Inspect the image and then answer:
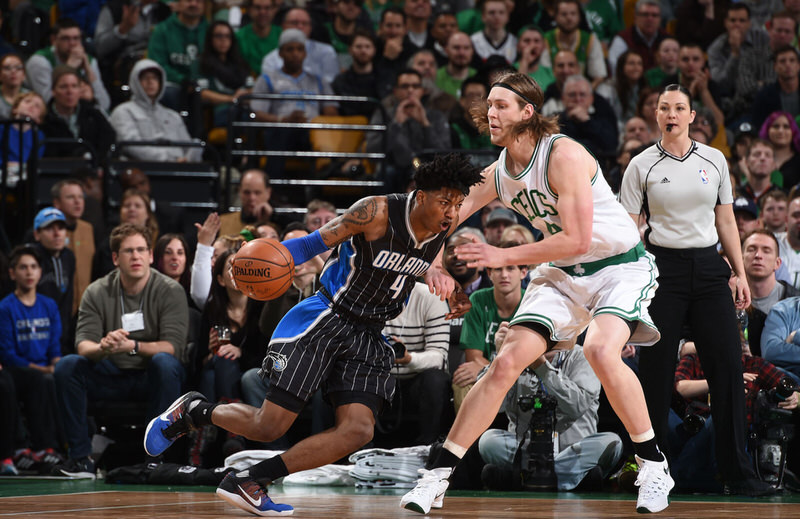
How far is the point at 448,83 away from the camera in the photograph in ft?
35.0

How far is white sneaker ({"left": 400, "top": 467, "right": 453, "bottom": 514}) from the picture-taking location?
418cm

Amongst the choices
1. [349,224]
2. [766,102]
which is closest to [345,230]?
[349,224]

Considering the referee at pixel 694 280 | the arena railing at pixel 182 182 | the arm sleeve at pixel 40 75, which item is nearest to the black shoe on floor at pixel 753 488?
the referee at pixel 694 280

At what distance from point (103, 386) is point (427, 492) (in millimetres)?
3789

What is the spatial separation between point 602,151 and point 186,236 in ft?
13.0

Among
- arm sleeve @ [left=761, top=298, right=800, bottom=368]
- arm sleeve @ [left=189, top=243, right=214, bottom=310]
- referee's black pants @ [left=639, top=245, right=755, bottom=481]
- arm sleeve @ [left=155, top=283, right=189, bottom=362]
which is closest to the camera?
referee's black pants @ [left=639, top=245, right=755, bottom=481]

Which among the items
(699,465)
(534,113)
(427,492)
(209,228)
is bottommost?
(699,465)

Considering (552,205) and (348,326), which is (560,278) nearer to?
(552,205)

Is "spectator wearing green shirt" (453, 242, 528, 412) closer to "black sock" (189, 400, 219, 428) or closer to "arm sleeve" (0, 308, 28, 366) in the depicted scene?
"black sock" (189, 400, 219, 428)

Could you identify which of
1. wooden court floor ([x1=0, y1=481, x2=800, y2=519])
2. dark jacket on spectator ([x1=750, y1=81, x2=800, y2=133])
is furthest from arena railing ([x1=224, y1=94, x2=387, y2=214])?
wooden court floor ([x1=0, y1=481, x2=800, y2=519])

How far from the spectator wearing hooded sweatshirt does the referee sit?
5.69m

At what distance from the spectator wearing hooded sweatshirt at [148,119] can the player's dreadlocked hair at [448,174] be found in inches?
243

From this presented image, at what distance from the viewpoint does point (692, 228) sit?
5.65 m

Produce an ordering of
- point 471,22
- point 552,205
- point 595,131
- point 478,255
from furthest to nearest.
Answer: point 471,22, point 595,131, point 552,205, point 478,255
